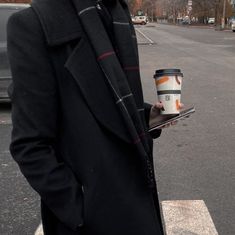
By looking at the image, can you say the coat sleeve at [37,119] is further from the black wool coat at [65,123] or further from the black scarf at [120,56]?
the black scarf at [120,56]

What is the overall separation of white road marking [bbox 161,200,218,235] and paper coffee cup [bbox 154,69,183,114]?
1.83 m

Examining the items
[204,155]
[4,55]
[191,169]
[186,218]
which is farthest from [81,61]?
[4,55]

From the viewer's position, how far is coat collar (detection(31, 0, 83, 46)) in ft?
5.10

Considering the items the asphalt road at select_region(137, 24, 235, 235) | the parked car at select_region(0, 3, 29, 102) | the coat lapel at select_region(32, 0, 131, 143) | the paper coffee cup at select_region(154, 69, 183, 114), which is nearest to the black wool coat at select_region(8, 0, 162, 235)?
the coat lapel at select_region(32, 0, 131, 143)

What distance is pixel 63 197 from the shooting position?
5.27 feet

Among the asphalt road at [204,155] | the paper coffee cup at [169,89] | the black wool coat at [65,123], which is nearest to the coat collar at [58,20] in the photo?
the black wool coat at [65,123]

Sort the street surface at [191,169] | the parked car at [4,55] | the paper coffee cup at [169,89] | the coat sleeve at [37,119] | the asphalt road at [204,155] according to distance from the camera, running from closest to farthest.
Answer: the coat sleeve at [37,119] < the paper coffee cup at [169,89] < the street surface at [191,169] < the asphalt road at [204,155] < the parked car at [4,55]

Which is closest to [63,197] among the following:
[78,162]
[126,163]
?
[78,162]

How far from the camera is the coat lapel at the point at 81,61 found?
1.56 meters

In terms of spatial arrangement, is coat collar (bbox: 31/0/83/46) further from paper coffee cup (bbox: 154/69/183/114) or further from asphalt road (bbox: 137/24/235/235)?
asphalt road (bbox: 137/24/235/235)

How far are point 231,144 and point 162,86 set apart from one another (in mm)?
4101

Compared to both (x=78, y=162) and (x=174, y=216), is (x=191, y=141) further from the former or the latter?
(x=78, y=162)

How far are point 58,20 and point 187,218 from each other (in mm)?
2594

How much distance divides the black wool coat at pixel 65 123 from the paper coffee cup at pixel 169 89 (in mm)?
374
